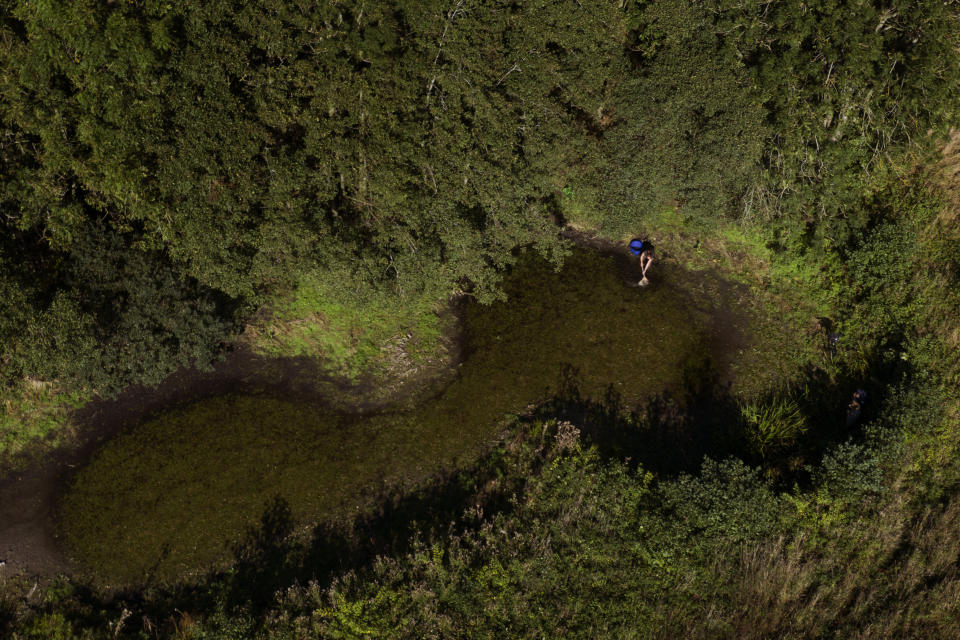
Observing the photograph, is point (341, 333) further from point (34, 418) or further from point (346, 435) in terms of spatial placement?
point (34, 418)

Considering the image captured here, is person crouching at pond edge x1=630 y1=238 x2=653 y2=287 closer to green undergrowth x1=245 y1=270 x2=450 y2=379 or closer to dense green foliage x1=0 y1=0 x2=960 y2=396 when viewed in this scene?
dense green foliage x1=0 y1=0 x2=960 y2=396

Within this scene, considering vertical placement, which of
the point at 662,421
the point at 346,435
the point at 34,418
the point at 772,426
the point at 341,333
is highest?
the point at 772,426

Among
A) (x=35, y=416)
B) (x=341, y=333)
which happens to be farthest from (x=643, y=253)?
(x=35, y=416)

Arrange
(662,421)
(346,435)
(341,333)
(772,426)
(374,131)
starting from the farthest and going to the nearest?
(341,333), (662,421), (346,435), (772,426), (374,131)

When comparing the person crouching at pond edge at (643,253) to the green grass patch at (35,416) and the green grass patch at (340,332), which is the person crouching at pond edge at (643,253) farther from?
the green grass patch at (35,416)

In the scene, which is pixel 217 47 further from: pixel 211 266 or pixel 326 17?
pixel 211 266

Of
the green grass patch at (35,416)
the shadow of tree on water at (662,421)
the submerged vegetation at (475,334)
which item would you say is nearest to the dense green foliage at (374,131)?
the submerged vegetation at (475,334)
